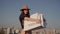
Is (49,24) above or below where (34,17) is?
below

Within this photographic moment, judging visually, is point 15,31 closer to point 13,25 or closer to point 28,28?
point 13,25

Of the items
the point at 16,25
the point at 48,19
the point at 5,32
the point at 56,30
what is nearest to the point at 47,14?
the point at 48,19

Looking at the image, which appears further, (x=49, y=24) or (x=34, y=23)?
(x=49, y=24)

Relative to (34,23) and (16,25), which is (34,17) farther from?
(16,25)

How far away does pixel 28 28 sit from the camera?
1396 millimetres

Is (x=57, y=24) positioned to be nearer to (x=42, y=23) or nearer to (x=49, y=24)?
(x=49, y=24)

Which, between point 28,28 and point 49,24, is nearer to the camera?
point 28,28

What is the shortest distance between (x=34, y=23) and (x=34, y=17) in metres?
0.05

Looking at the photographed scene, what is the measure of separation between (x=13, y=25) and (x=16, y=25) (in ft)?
0.16

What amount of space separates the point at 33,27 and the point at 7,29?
60 cm

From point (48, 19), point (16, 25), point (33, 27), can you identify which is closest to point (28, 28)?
point (33, 27)

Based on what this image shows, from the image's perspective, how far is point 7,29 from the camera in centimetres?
191

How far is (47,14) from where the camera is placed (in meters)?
1.96

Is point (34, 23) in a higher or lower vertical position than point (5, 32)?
higher
